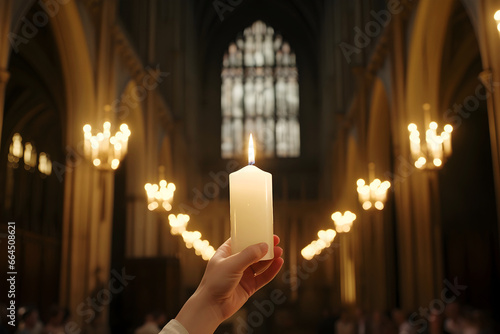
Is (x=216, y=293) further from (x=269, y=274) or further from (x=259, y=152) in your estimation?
(x=259, y=152)

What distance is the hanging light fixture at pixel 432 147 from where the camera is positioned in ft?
27.5

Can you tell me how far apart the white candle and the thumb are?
4 centimetres

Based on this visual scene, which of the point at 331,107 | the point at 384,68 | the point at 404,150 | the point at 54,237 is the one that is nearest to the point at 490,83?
the point at 404,150

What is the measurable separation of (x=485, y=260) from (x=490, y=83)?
26.5 ft

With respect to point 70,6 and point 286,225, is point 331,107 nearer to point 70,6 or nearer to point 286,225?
point 286,225

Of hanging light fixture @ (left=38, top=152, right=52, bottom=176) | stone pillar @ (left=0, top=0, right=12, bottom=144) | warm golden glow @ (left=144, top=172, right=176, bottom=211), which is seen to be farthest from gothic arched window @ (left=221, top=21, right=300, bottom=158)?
stone pillar @ (left=0, top=0, right=12, bottom=144)

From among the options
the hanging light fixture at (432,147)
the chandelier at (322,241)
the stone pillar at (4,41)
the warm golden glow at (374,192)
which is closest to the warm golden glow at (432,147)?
the hanging light fixture at (432,147)

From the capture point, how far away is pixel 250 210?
1154 millimetres

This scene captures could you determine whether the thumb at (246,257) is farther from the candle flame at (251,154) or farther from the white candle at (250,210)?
the candle flame at (251,154)

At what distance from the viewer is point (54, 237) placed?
16922 millimetres

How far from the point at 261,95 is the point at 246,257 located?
26.7 metres

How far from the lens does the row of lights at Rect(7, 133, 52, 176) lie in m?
17.1

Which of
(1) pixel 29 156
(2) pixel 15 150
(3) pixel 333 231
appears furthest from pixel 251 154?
(1) pixel 29 156

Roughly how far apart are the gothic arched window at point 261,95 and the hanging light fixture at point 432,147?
1762cm
